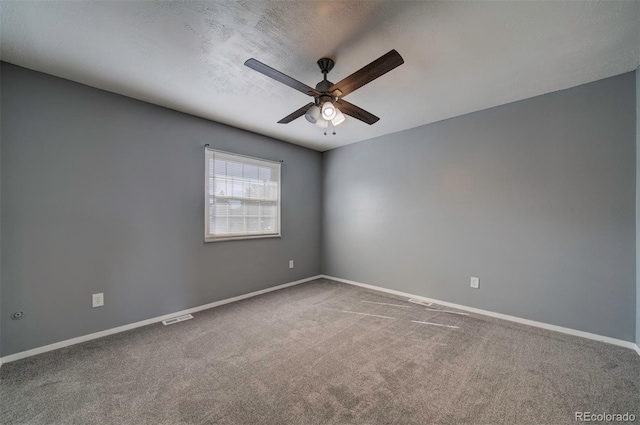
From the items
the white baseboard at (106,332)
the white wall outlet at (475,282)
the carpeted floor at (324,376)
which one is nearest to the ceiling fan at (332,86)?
the carpeted floor at (324,376)

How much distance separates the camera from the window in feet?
10.9

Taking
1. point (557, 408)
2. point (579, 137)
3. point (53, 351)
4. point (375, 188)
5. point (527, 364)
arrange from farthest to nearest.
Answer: point (375, 188) < point (579, 137) < point (53, 351) < point (527, 364) < point (557, 408)

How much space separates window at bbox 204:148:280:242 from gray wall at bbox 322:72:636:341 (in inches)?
63.7

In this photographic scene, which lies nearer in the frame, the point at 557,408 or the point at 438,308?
the point at 557,408

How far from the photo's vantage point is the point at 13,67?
6.82 feet

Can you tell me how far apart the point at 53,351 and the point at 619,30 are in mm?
5108

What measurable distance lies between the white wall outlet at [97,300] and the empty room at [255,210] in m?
0.02

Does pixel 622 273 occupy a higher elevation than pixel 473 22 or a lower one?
lower

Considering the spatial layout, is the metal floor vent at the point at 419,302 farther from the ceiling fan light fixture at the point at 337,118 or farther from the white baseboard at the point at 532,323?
the ceiling fan light fixture at the point at 337,118

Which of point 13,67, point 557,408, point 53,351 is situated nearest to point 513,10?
point 557,408

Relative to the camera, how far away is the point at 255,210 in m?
3.82

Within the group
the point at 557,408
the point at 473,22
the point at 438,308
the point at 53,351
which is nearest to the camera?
the point at 557,408

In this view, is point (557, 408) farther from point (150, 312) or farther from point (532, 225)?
point (150, 312)

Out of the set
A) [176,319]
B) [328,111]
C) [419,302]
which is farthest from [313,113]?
[419,302]
